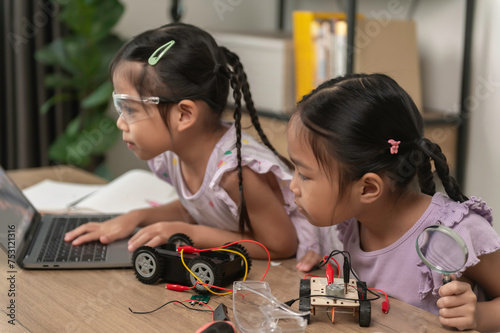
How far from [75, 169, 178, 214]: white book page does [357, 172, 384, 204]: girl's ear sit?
791 mm

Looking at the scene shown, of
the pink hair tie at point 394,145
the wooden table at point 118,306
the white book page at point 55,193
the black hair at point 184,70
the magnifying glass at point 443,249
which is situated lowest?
the white book page at point 55,193

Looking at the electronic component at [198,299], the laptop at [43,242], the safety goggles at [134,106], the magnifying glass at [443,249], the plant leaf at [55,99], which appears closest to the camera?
the magnifying glass at [443,249]

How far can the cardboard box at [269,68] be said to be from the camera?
219 centimetres

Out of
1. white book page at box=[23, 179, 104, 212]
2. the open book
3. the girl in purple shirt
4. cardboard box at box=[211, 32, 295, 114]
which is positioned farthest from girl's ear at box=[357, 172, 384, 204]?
cardboard box at box=[211, 32, 295, 114]

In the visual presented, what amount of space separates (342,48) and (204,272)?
1.23 metres

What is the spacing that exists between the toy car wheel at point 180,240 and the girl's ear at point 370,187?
0.36m

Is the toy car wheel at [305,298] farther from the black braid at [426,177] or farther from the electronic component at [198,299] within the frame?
the black braid at [426,177]

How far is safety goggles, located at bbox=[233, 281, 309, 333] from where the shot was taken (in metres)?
0.90

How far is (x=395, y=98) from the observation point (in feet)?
3.30

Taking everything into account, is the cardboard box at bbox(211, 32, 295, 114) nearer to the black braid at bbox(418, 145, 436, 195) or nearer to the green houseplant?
the green houseplant

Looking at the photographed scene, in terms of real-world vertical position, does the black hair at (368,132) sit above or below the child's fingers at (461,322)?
above

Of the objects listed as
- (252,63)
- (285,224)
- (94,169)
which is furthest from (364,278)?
(94,169)

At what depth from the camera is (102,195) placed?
67.2 inches

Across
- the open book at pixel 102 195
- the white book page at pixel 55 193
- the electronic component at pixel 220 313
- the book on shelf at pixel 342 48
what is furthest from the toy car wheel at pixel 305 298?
the book on shelf at pixel 342 48
